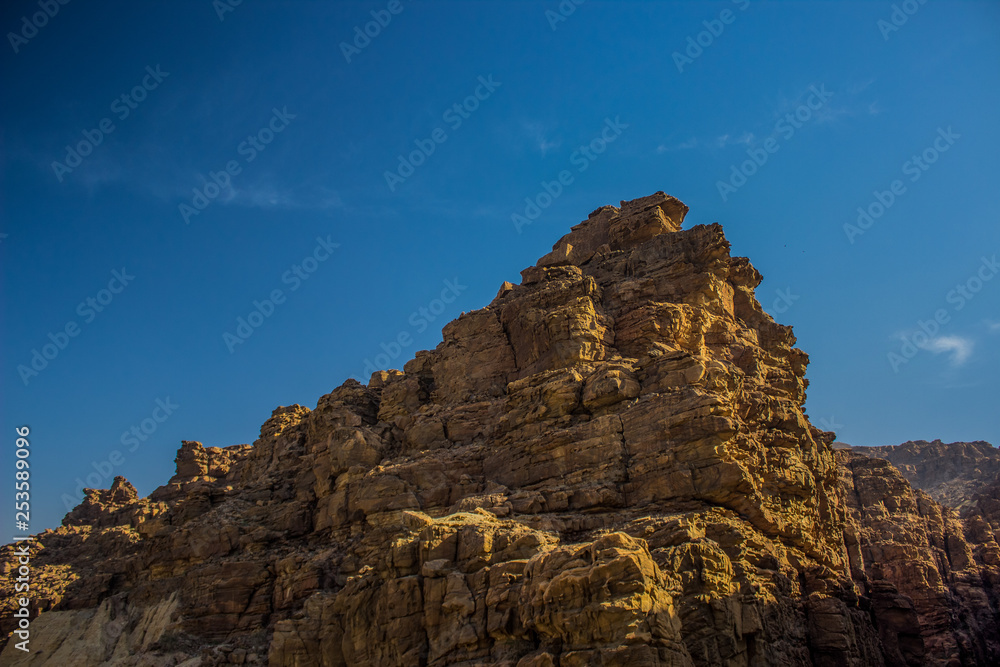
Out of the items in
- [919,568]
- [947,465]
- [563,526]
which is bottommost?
[563,526]

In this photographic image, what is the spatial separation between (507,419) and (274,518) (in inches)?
888

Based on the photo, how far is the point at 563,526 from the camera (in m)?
36.3

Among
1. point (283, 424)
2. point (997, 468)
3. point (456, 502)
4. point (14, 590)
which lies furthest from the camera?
point (997, 468)

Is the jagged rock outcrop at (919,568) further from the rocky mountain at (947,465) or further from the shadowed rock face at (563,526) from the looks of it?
the rocky mountain at (947,465)

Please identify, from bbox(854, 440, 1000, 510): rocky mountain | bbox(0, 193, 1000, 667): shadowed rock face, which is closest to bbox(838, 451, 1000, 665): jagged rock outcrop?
bbox(0, 193, 1000, 667): shadowed rock face

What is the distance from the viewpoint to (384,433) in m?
55.3

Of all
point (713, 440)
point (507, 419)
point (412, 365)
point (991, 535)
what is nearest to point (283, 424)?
point (412, 365)

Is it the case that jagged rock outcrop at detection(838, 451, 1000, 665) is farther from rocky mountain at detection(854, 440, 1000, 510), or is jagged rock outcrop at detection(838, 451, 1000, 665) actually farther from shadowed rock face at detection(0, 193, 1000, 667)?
rocky mountain at detection(854, 440, 1000, 510)

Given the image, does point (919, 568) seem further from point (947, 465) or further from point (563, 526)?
point (947, 465)

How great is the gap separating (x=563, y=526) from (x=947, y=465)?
117412mm

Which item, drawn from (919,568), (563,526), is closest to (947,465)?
(919,568)

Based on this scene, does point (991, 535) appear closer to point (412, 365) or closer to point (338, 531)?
point (412, 365)

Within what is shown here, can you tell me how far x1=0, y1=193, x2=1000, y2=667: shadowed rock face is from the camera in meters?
31.0

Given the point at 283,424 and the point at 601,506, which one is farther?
the point at 283,424
